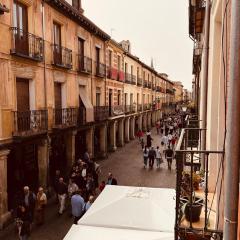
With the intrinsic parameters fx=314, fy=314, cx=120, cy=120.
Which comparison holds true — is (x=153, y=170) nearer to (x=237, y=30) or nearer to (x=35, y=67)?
(x=35, y=67)

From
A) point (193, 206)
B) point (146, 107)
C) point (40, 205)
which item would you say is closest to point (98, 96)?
point (40, 205)

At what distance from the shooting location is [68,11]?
56.3 ft

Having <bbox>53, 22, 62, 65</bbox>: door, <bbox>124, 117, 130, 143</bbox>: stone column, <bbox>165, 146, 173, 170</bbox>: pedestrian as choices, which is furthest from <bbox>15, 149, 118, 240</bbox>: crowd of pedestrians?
<bbox>124, 117, 130, 143</bbox>: stone column

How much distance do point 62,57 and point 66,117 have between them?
127 inches

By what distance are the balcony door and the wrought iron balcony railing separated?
29.3ft

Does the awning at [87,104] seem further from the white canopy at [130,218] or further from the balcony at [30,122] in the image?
the white canopy at [130,218]

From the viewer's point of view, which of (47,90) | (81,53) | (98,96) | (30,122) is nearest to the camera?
(30,122)

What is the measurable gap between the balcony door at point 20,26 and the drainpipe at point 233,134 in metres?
11.5

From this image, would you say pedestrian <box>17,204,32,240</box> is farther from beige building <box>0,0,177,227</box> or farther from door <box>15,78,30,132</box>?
door <box>15,78,30,132</box>

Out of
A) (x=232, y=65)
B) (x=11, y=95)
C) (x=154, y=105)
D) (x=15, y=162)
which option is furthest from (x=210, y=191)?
(x=154, y=105)

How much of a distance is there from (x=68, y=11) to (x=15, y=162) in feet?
28.4

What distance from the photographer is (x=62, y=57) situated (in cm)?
1675

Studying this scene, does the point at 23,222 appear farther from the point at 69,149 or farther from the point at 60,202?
the point at 69,149

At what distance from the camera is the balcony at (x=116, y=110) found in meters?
26.8
